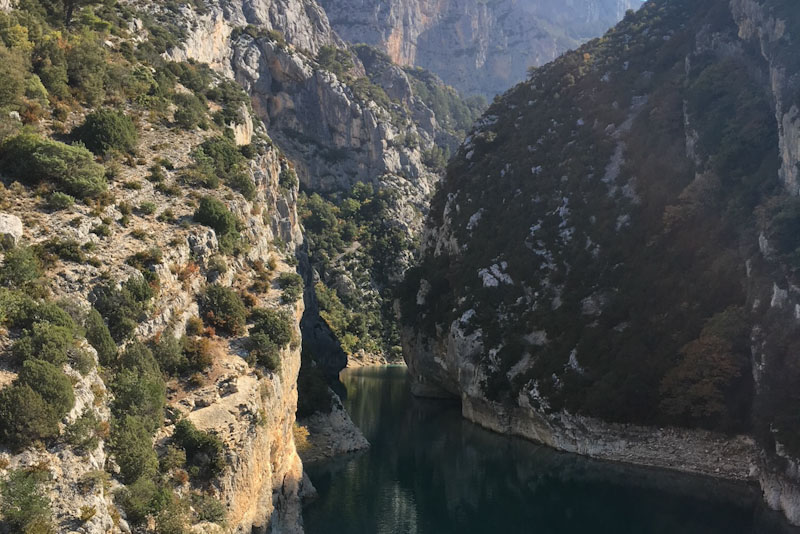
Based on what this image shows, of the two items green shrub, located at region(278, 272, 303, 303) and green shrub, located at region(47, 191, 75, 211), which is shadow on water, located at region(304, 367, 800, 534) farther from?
green shrub, located at region(47, 191, 75, 211)

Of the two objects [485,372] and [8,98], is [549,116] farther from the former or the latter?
[8,98]

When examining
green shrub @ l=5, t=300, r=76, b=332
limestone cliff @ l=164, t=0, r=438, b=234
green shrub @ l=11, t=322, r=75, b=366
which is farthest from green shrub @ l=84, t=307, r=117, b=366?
limestone cliff @ l=164, t=0, r=438, b=234

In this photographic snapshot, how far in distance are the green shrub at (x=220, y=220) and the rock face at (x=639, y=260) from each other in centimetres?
3068

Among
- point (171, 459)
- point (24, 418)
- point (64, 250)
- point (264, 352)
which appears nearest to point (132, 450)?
point (171, 459)

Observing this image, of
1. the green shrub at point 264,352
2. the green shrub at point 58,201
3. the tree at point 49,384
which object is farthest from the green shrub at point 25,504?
the green shrub at point 58,201

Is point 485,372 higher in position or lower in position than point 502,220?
lower

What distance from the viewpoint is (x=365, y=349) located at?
345 ft

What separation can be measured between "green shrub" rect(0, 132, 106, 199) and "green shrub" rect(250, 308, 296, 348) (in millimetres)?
9659

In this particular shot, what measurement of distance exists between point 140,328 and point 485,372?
40.1m

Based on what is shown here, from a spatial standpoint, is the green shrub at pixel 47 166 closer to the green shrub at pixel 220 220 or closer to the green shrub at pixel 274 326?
the green shrub at pixel 220 220

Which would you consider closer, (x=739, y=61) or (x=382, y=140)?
(x=739, y=61)

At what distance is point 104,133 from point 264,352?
1545cm

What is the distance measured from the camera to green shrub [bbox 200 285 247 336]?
94.4ft

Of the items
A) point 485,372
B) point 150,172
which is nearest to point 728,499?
point 485,372
